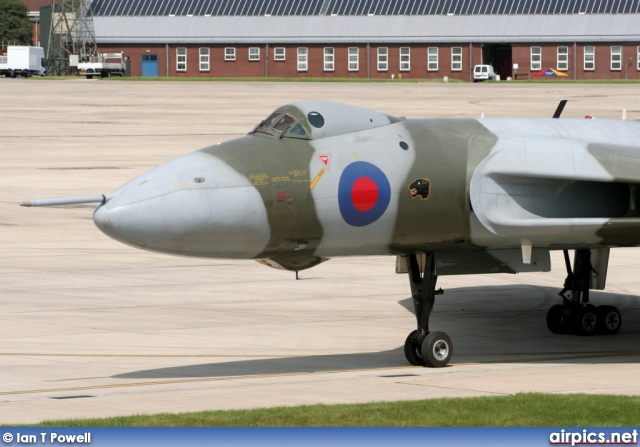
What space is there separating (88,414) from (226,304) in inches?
405

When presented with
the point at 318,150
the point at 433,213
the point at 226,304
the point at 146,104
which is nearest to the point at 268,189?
the point at 318,150

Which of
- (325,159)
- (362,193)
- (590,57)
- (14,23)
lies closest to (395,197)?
(362,193)

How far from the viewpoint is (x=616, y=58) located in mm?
107312

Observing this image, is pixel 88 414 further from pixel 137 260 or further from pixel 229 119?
pixel 229 119

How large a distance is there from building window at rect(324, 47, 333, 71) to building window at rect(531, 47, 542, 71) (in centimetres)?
1802

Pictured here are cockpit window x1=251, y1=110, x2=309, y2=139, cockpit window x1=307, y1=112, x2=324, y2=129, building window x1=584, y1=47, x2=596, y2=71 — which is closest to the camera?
cockpit window x1=251, y1=110, x2=309, y2=139

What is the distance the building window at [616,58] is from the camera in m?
107

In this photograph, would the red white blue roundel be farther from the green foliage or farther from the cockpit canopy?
the green foliage

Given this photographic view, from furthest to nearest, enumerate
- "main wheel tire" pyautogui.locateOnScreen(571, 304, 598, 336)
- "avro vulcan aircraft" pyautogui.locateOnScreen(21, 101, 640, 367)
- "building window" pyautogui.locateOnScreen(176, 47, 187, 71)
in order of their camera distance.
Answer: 1. "building window" pyautogui.locateOnScreen(176, 47, 187, 71)
2. "main wheel tire" pyautogui.locateOnScreen(571, 304, 598, 336)
3. "avro vulcan aircraft" pyautogui.locateOnScreen(21, 101, 640, 367)

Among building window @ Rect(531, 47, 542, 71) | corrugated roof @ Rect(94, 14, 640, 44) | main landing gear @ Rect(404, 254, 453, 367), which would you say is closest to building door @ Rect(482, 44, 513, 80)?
building window @ Rect(531, 47, 542, 71)

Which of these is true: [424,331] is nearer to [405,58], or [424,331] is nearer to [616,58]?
[616,58]

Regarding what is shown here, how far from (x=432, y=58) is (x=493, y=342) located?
93094mm

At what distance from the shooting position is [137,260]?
98.6 ft

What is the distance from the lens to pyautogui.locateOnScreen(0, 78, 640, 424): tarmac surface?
15.8 m
